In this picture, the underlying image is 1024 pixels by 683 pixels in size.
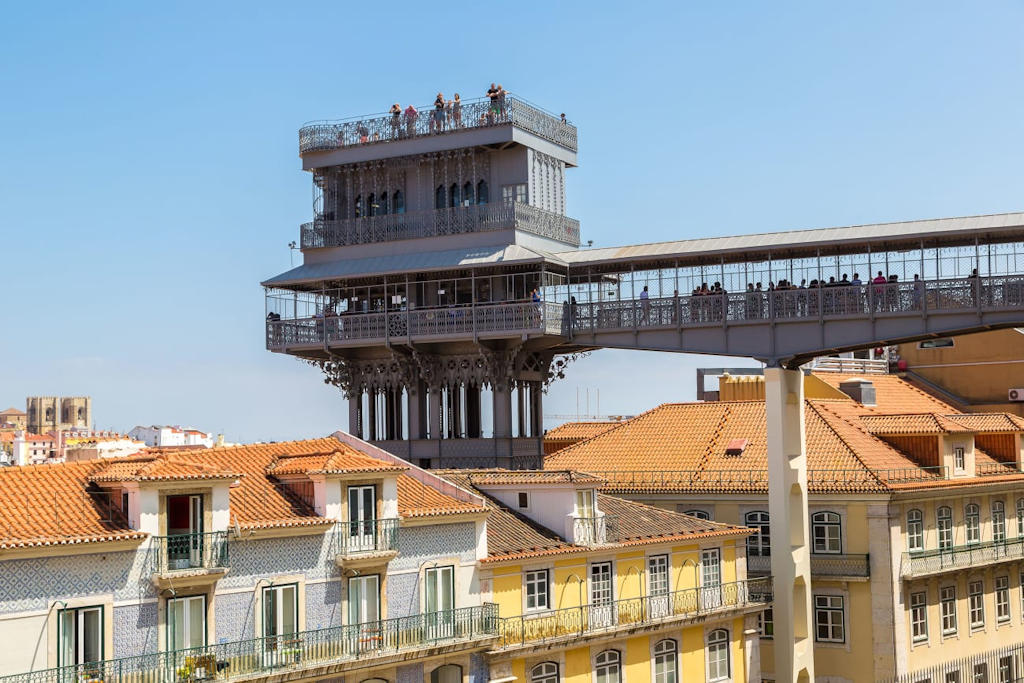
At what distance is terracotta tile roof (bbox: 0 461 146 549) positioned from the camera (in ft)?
107

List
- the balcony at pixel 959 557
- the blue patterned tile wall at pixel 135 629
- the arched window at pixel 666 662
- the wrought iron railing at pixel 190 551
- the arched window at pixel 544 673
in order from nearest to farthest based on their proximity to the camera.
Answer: the blue patterned tile wall at pixel 135 629
the wrought iron railing at pixel 190 551
the arched window at pixel 544 673
the arched window at pixel 666 662
the balcony at pixel 959 557

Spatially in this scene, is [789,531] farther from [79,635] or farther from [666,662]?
[79,635]

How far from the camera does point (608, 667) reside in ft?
151

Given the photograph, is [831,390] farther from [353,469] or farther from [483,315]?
[353,469]

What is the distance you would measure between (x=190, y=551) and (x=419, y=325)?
2120 centimetres

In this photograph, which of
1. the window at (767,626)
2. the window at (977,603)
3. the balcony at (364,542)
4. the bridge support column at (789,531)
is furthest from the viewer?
the window at (977,603)

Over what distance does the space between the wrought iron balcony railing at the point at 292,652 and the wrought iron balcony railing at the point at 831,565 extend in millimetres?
16828

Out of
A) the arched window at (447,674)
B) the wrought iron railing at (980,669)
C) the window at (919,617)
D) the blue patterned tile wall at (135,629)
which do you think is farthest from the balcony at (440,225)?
the blue patterned tile wall at (135,629)

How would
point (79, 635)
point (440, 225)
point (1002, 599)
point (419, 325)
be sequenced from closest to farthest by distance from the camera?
point (79, 635), point (419, 325), point (440, 225), point (1002, 599)

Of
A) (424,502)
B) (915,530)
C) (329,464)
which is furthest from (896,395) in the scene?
(329,464)

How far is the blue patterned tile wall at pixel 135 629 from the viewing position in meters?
33.8

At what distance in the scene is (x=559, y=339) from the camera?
53969 millimetres

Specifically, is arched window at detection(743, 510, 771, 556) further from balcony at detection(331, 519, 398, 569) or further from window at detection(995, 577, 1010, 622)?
balcony at detection(331, 519, 398, 569)

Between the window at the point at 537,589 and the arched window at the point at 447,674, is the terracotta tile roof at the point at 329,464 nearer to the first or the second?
the arched window at the point at 447,674
